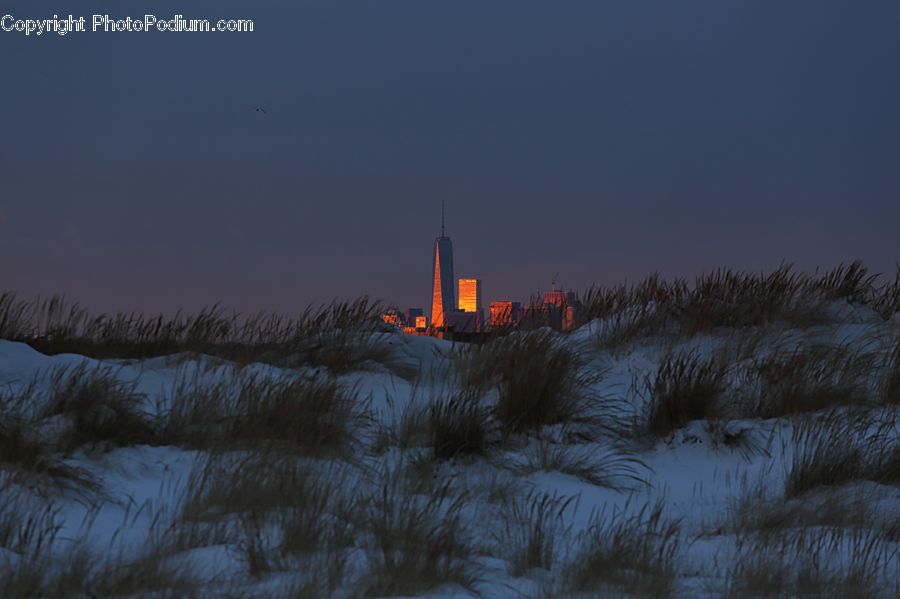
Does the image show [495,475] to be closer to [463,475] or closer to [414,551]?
[463,475]

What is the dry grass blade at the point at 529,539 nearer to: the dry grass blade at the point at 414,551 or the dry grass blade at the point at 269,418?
the dry grass blade at the point at 414,551

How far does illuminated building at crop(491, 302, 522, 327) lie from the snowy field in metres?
0.74

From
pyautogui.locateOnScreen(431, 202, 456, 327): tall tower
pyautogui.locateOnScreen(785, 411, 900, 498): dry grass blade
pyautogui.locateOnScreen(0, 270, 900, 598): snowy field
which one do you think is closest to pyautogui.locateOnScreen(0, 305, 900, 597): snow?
pyautogui.locateOnScreen(0, 270, 900, 598): snowy field

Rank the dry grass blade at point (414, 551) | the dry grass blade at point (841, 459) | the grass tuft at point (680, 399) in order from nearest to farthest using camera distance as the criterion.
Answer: the dry grass blade at point (414, 551) → the dry grass blade at point (841, 459) → the grass tuft at point (680, 399)

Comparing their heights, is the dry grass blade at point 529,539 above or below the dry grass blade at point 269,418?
below

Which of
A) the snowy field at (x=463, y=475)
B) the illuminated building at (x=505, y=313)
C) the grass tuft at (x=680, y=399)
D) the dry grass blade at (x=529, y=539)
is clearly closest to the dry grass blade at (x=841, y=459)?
the snowy field at (x=463, y=475)

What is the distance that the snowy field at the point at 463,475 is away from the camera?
11.1ft

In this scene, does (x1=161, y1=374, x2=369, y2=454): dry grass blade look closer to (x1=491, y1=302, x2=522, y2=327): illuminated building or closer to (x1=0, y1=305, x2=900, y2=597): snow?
(x1=0, y1=305, x2=900, y2=597): snow

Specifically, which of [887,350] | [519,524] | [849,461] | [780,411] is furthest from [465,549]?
[887,350]

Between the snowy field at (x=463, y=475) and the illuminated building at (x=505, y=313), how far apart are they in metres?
0.74

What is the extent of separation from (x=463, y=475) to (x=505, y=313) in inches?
148

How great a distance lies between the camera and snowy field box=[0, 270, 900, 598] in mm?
3369

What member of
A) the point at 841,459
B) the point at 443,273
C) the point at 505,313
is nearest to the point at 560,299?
the point at 505,313

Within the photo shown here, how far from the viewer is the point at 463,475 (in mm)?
4816
